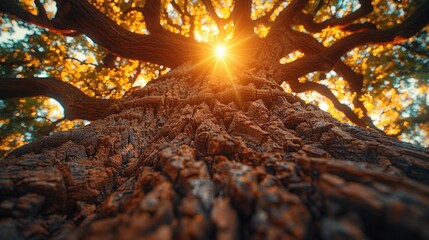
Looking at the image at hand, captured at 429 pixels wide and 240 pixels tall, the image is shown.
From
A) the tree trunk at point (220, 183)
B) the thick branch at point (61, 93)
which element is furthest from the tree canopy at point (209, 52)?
the tree trunk at point (220, 183)

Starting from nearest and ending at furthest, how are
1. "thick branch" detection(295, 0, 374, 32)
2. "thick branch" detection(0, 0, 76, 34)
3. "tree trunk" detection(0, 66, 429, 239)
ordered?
"tree trunk" detection(0, 66, 429, 239) → "thick branch" detection(0, 0, 76, 34) → "thick branch" detection(295, 0, 374, 32)

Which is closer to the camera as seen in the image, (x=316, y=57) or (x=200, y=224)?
(x=200, y=224)

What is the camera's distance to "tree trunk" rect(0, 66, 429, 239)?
0.84 meters

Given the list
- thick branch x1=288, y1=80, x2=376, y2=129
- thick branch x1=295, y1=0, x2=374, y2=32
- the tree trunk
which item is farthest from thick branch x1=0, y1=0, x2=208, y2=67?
thick branch x1=295, y1=0, x2=374, y2=32

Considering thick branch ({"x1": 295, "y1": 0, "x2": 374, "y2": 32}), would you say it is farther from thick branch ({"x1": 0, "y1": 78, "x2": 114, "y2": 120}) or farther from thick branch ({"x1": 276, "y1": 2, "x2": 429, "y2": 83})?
thick branch ({"x1": 0, "y1": 78, "x2": 114, "y2": 120})

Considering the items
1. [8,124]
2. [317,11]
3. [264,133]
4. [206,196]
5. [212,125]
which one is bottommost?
[206,196]

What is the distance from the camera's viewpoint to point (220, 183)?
1.25 metres

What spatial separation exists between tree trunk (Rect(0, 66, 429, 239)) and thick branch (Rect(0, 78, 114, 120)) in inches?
91.2

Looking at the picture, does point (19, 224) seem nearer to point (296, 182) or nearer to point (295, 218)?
point (295, 218)

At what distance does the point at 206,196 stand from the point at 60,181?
1227 millimetres

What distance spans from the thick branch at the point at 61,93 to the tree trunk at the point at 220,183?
232 centimetres

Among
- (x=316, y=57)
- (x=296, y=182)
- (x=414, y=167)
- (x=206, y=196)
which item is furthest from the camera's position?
(x=316, y=57)

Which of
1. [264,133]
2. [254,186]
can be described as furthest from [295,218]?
[264,133]

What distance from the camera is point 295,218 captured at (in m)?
0.88
